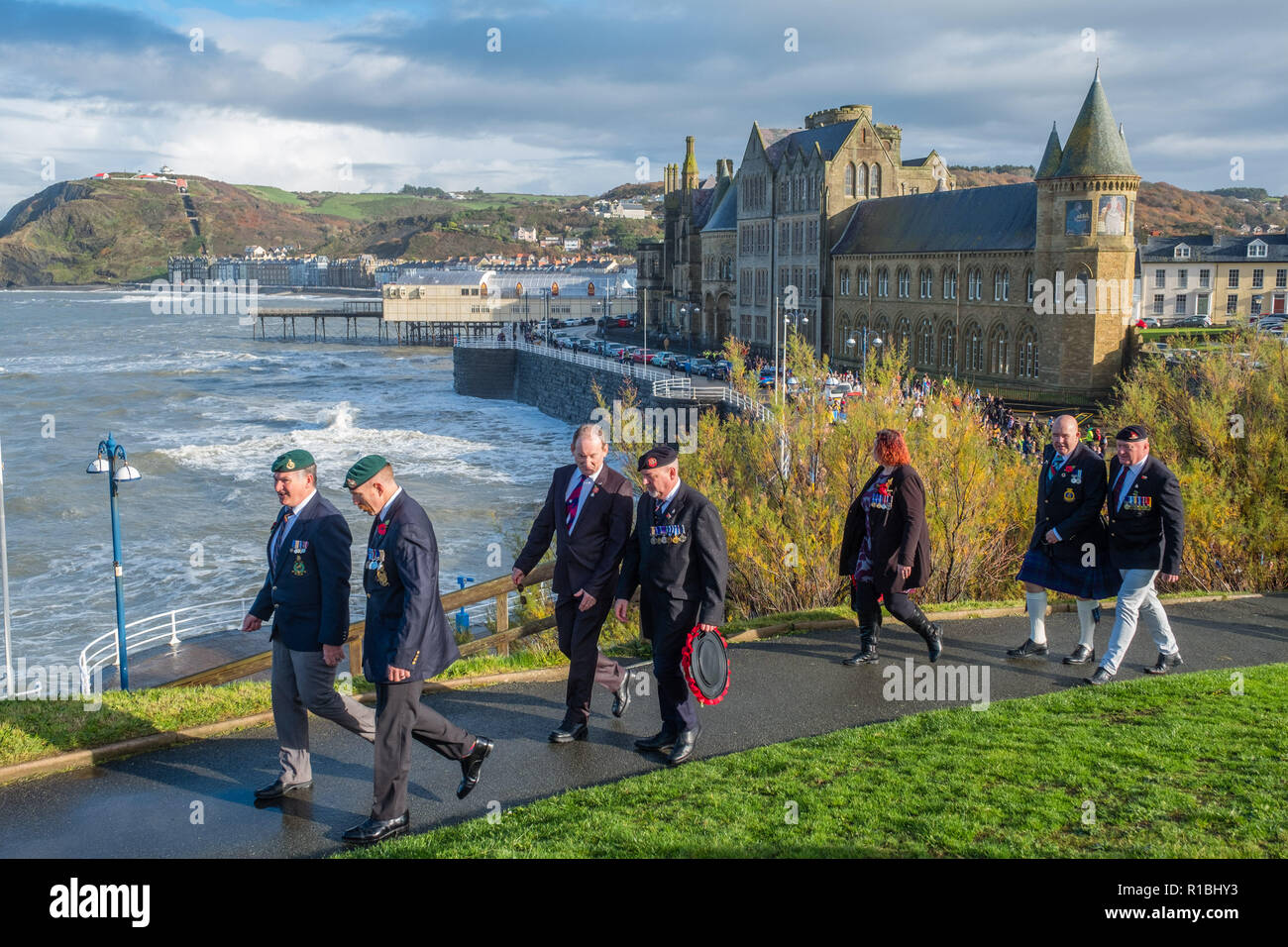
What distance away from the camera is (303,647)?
734cm

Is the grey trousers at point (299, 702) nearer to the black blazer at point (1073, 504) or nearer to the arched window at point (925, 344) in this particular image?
the black blazer at point (1073, 504)

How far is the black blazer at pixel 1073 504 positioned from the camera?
389 inches

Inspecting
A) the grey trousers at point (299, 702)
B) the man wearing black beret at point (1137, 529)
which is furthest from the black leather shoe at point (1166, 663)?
the grey trousers at point (299, 702)

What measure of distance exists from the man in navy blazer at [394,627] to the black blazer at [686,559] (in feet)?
5.50

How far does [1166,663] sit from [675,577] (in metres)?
5.03

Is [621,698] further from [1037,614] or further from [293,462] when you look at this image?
[1037,614]

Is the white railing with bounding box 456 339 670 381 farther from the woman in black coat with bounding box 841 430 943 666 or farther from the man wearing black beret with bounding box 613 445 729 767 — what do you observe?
the man wearing black beret with bounding box 613 445 729 767

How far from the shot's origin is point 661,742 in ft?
26.9

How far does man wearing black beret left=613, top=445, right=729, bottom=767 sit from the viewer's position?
790cm

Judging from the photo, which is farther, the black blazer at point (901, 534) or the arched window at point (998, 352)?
the arched window at point (998, 352)

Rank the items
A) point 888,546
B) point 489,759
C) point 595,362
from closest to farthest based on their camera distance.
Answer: point 489,759
point 888,546
point 595,362

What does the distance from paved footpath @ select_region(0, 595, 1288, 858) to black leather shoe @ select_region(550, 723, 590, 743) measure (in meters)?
0.06

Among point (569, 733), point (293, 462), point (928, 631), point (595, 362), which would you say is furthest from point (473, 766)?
point (595, 362)

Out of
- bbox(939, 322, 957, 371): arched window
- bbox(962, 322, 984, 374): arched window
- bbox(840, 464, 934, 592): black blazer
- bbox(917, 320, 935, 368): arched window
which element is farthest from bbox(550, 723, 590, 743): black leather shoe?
bbox(917, 320, 935, 368): arched window
